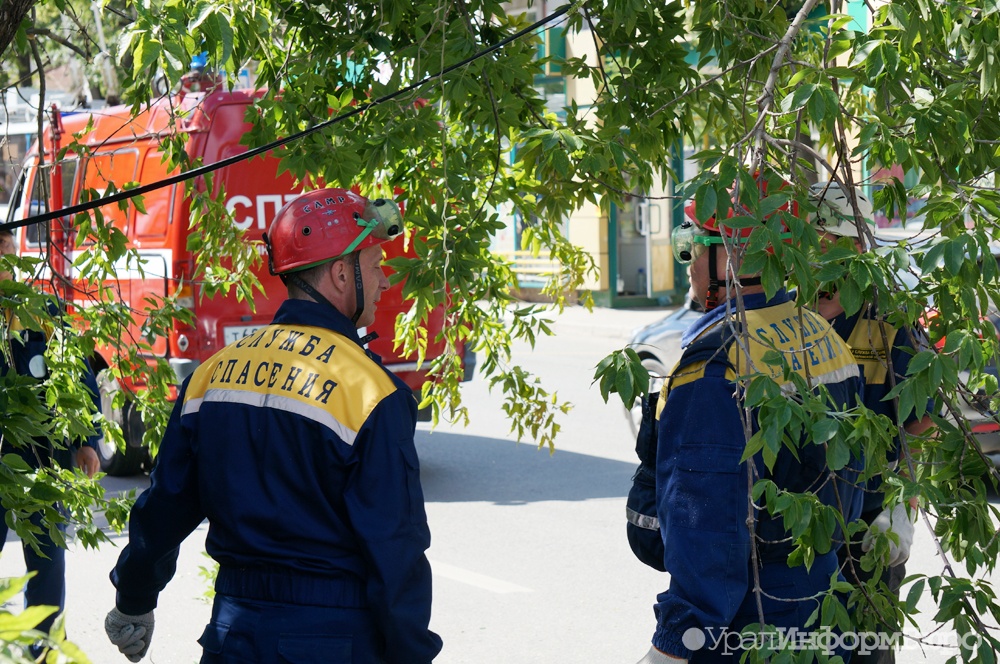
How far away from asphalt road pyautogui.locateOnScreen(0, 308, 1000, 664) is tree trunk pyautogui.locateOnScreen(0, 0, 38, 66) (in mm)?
2032

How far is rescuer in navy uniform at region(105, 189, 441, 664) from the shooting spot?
250 centimetres

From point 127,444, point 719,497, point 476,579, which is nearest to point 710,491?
point 719,497

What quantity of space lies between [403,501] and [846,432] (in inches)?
37.2

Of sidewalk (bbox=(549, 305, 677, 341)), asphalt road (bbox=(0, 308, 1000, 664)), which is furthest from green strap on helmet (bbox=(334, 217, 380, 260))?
sidewalk (bbox=(549, 305, 677, 341))

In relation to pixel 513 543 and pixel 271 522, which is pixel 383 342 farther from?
pixel 271 522

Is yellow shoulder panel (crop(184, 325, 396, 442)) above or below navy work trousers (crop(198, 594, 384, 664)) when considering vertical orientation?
above

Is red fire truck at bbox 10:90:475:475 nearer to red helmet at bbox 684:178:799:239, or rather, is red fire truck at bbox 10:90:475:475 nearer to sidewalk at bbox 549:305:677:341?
red helmet at bbox 684:178:799:239

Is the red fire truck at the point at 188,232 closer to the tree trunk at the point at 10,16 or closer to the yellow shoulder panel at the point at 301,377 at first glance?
the tree trunk at the point at 10,16

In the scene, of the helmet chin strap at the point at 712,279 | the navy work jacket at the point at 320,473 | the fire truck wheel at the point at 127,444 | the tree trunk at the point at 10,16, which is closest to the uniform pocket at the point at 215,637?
the navy work jacket at the point at 320,473

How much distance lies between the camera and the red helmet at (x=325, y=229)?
9.18ft

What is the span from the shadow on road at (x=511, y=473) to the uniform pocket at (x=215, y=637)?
522cm

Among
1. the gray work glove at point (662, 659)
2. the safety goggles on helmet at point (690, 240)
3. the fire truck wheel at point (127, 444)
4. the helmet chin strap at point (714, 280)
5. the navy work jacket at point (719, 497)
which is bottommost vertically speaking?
the fire truck wheel at point (127, 444)

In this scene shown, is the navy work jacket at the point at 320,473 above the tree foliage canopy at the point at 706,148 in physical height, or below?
below

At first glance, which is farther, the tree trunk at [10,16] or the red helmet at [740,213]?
the tree trunk at [10,16]
